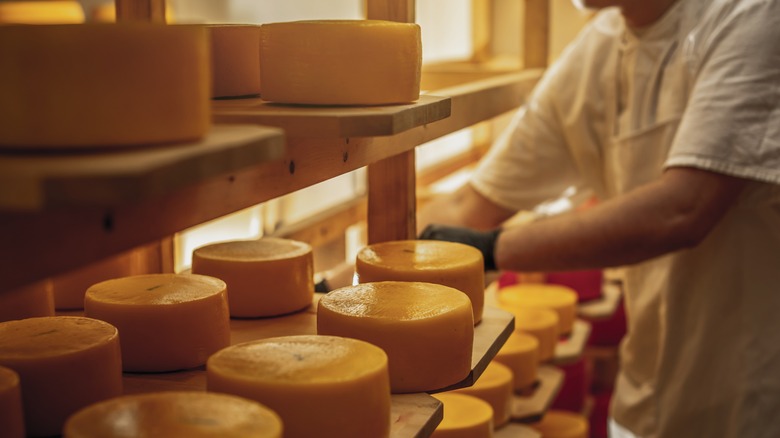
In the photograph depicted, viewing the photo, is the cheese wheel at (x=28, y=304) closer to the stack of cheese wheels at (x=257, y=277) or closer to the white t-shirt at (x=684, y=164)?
the stack of cheese wheels at (x=257, y=277)

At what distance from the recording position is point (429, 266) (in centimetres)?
125

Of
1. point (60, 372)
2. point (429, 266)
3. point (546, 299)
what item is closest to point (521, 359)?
point (546, 299)

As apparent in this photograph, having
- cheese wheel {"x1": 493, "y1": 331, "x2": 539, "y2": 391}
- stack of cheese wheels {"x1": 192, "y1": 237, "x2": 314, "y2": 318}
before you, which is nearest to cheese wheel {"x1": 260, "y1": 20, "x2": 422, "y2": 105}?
stack of cheese wheels {"x1": 192, "y1": 237, "x2": 314, "y2": 318}

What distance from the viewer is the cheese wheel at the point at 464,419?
1.31 meters

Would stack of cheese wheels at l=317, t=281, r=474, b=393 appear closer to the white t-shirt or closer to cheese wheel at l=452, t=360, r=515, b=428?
cheese wheel at l=452, t=360, r=515, b=428

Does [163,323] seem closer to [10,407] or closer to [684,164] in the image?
[10,407]

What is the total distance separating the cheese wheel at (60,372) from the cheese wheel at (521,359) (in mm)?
1143

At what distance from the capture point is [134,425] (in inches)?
30.0

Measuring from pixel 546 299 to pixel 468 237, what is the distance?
75 centimetres

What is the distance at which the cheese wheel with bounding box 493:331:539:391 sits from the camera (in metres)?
1.98

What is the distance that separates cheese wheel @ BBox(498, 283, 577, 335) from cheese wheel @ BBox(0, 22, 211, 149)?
1.85 metres

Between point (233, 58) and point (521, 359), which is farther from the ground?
point (233, 58)

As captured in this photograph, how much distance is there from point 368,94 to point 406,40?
0.28ft

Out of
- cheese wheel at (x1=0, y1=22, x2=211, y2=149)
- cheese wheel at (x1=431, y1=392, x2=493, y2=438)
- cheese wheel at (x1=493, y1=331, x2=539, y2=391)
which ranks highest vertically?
cheese wheel at (x1=0, y1=22, x2=211, y2=149)
